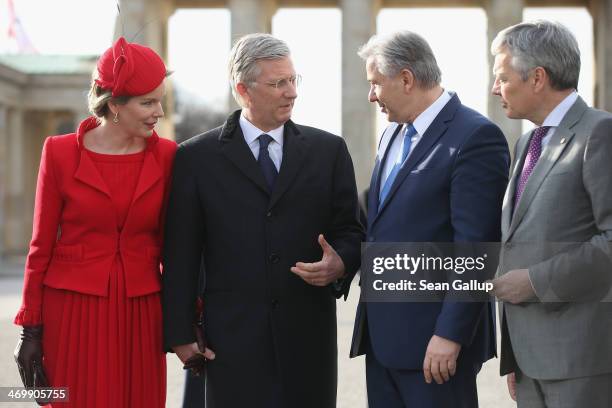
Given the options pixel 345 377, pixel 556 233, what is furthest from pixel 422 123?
pixel 345 377

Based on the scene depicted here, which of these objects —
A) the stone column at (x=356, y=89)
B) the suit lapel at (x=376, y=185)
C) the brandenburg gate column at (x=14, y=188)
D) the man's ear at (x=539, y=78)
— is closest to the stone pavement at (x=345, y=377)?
the suit lapel at (x=376, y=185)

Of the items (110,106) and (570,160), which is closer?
(570,160)

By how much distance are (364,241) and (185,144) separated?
5.25 feet

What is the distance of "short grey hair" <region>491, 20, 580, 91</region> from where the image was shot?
6227mm

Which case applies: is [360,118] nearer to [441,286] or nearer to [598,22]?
[598,22]

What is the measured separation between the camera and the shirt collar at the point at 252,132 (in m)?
7.69

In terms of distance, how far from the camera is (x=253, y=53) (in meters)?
7.50

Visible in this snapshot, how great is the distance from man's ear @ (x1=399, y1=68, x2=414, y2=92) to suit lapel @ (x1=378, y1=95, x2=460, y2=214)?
0.99 ft

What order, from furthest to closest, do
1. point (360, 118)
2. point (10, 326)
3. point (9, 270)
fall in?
point (360, 118), point (9, 270), point (10, 326)

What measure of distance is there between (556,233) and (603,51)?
187ft

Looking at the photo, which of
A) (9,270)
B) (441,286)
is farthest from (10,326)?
(9,270)

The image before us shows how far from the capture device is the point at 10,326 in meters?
21.8

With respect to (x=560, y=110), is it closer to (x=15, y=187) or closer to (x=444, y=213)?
(x=444, y=213)

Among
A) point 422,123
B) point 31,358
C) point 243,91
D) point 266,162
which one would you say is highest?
point 243,91
